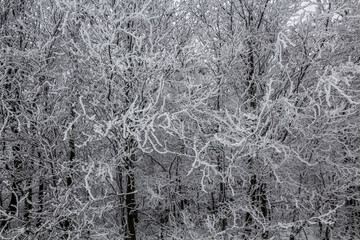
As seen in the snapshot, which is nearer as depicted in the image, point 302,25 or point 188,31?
point 302,25

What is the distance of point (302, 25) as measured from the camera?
5.28 m

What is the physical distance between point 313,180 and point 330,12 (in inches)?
199

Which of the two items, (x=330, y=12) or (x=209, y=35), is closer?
(x=330, y=12)

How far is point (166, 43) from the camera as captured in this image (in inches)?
251

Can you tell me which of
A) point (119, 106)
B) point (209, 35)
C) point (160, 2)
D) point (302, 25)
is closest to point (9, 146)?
point (119, 106)

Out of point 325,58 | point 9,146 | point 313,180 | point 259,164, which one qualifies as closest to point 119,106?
point 9,146

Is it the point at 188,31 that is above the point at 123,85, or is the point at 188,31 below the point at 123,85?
above

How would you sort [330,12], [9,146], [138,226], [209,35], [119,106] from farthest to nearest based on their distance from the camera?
[138,226] → [209,35] → [9,146] → [119,106] → [330,12]

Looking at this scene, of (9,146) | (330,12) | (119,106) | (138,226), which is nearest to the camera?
(330,12)

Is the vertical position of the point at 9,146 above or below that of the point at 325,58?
below

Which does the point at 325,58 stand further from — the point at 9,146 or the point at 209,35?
the point at 9,146

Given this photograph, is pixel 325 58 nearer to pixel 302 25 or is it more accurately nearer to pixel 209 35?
pixel 302 25

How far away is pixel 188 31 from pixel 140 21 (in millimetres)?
1177

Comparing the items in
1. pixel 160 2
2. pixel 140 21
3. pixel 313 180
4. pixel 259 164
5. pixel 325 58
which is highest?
pixel 160 2
